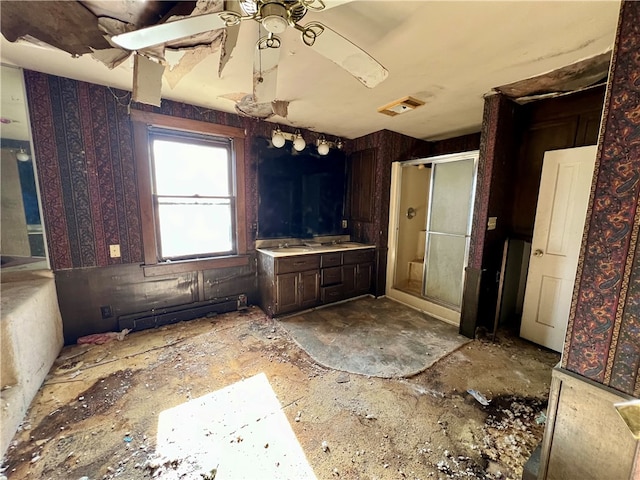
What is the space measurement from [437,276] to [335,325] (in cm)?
143

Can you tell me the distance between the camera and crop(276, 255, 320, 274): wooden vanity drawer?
290 centimetres

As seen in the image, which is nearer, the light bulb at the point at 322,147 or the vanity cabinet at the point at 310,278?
the vanity cabinet at the point at 310,278

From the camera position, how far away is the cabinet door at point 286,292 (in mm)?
2919

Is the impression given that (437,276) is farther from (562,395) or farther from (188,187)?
(188,187)

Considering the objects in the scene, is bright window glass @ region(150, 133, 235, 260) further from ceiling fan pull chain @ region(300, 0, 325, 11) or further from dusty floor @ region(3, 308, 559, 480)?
ceiling fan pull chain @ region(300, 0, 325, 11)

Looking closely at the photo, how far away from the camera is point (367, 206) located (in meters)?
3.70

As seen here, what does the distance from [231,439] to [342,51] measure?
2156 mm

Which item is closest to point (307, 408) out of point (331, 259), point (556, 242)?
point (331, 259)

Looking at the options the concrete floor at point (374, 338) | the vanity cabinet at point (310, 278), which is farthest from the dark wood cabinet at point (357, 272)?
the concrete floor at point (374, 338)

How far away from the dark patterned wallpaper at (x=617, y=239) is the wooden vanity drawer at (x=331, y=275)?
2.43m

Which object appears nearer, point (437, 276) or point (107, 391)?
point (107, 391)

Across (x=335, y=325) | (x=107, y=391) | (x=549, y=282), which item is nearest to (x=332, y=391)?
(x=335, y=325)

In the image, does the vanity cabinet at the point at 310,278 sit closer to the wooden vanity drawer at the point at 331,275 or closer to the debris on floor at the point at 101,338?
the wooden vanity drawer at the point at 331,275

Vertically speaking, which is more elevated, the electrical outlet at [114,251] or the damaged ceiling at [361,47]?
the damaged ceiling at [361,47]
